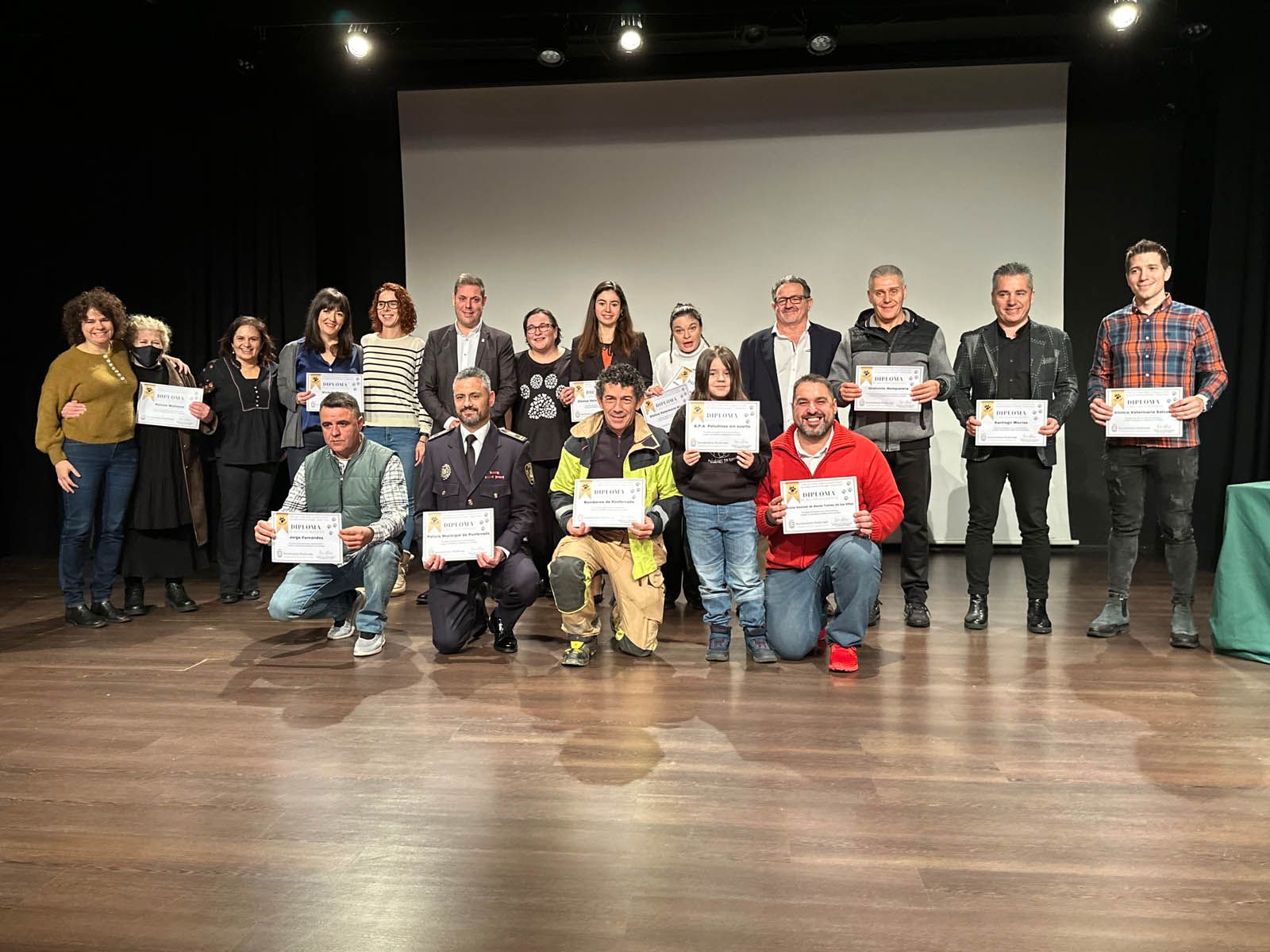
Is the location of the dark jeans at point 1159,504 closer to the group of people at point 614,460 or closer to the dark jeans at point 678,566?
the group of people at point 614,460

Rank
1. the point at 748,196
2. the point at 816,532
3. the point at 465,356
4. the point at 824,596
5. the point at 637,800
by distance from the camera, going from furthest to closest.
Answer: the point at 748,196
the point at 465,356
the point at 824,596
the point at 816,532
the point at 637,800

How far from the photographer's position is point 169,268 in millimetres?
7078

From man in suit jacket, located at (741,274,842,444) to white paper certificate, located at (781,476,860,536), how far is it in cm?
93

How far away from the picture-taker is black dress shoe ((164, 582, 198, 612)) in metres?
5.04

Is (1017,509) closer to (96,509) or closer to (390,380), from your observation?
(390,380)

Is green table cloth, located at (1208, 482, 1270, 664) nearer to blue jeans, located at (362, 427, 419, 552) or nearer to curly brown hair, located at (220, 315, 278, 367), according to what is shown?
blue jeans, located at (362, 427, 419, 552)

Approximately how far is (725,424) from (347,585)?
179cm

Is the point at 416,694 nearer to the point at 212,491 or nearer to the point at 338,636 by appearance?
the point at 338,636

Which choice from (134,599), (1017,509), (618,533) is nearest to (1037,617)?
(1017,509)

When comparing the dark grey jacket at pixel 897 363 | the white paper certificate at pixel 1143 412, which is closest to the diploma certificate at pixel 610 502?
the dark grey jacket at pixel 897 363

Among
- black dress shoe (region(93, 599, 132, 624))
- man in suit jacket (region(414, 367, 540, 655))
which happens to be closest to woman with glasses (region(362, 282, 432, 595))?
man in suit jacket (region(414, 367, 540, 655))

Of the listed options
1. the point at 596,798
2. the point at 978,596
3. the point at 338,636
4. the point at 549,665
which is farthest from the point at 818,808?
the point at 338,636

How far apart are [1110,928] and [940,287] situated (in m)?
5.48

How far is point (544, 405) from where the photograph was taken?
504cm
